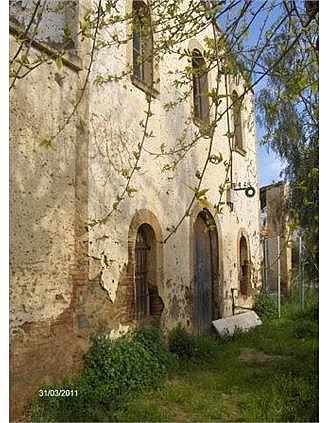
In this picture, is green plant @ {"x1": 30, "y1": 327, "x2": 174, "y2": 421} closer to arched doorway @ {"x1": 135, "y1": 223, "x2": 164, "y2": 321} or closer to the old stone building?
the old stone building

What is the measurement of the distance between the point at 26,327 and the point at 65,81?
2.90 metres

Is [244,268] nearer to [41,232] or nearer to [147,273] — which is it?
[147,273]

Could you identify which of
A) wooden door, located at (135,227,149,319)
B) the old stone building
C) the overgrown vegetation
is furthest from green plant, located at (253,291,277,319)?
wooden door, located at (135,227,149,319)

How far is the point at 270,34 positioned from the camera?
3.80m

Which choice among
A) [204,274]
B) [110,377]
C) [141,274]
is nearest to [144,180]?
[141,274]

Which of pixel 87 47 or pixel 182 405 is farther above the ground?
pixel 87 47

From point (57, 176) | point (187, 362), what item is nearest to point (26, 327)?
point (57, 176)

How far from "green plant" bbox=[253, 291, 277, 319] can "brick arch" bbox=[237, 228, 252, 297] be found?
503 millimetres

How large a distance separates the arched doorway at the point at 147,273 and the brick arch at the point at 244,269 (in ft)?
16.4

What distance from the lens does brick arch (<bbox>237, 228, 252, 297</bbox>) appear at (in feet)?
40.1

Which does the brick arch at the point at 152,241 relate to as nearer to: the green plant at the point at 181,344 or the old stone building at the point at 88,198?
the old stone building at the point at 88,198

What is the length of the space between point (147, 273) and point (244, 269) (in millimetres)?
6191
